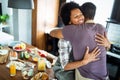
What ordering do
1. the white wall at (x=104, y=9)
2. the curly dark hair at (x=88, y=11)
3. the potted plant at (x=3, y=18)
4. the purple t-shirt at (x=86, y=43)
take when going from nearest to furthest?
the purple t-shirt at (x=86, y=43) < the curly dark hair at (x=88, y=11) < the white wall at (x=104, y=9) < the potted plant at (x=3, y=18)

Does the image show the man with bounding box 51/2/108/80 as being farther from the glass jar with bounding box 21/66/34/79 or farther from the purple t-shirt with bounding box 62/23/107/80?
the glass jar with bounding box 21/66/34/79

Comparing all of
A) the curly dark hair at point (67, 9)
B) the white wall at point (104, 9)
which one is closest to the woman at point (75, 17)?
the curly dark hair at point (67, 9)

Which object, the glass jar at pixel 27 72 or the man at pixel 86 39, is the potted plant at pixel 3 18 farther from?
the man at pixel 86 39

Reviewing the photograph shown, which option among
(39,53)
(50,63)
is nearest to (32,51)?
(39,53)

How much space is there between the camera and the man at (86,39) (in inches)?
42.2

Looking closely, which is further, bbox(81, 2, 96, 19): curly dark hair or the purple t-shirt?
bbox(81, 2, 96, 19): curly dark hair

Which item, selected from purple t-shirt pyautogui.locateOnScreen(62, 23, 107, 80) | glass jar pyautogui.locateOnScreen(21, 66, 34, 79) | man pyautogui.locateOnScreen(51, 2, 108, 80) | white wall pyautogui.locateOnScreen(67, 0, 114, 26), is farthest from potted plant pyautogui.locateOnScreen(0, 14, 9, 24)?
purple t-shirt pyautogui.locateOnScreen(62, 23, 107, 80)

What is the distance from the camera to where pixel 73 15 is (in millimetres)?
1128

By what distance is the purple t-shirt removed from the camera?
107 centimetres

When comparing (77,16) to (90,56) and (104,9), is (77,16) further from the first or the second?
(104,9)

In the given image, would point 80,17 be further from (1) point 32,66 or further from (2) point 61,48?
(1) point 32,66

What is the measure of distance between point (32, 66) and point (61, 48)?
609mm

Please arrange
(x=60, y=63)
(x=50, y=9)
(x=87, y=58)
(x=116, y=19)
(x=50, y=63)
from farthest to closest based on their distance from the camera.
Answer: (x=50, y=9)
(x=116, y=19)
(x=50, y=63)
(x=60, y=63)
(x=87, y=58)

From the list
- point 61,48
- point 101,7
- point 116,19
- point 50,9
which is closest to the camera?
point 61,48
